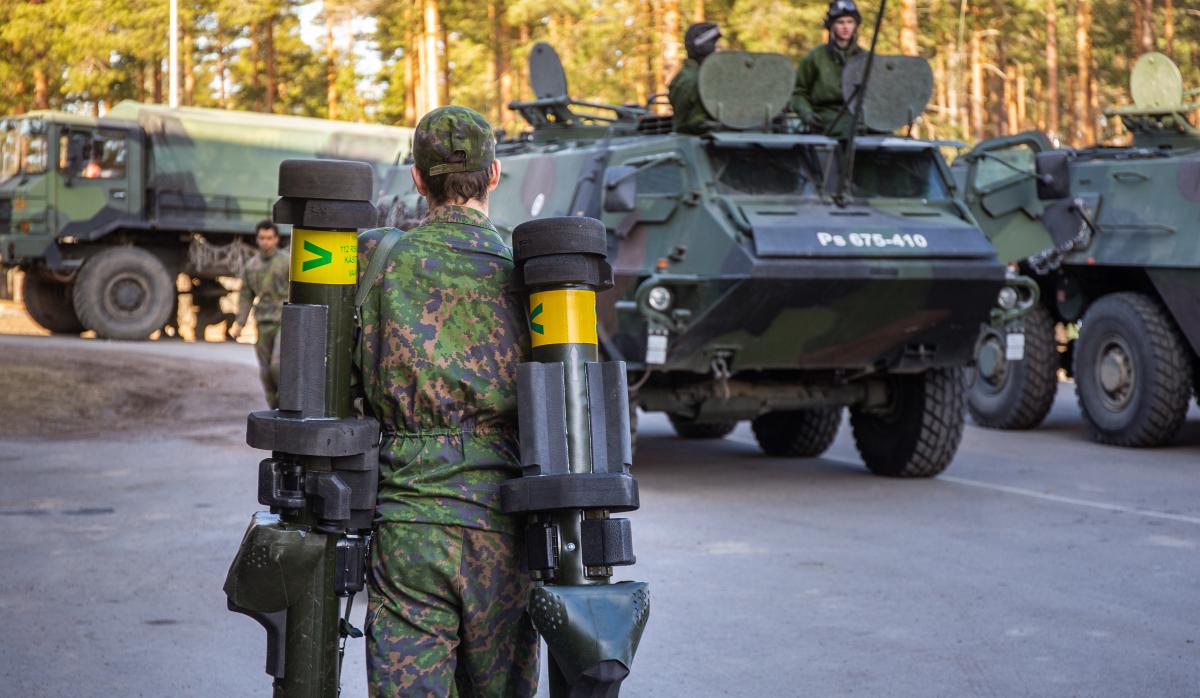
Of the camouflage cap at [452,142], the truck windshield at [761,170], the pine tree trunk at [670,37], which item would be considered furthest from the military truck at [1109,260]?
the pine tree trunk at [670,37]

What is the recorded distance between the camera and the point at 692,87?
9922 mm

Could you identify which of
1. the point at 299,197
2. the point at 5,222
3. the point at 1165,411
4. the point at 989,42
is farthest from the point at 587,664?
the point at 989,42

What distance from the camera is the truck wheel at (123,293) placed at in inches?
826

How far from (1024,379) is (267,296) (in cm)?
619

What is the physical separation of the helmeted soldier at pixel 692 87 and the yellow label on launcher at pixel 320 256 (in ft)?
22.8

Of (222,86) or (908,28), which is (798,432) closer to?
(908,28)

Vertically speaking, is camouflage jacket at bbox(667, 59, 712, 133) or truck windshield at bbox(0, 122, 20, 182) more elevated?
truck windshield at bbox(0, 122, 20, 182)

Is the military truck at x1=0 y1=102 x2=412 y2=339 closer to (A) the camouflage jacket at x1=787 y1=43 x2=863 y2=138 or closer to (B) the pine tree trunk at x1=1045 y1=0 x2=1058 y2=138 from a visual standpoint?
(A) the camouflage jacket at x1=787 y1=43 x2=863 y2=138

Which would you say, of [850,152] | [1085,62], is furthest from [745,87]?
[1085,62]

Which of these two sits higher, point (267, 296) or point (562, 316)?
point (267, 296)

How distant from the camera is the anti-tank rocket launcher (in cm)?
295

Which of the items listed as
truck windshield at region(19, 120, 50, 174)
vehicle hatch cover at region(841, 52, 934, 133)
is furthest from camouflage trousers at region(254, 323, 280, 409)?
truck windshield at region(19, 120, 50, 174)

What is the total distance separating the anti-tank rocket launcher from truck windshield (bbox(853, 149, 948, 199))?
23.8 ft

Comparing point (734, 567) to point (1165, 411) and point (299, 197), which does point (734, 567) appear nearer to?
point (299, 197)
